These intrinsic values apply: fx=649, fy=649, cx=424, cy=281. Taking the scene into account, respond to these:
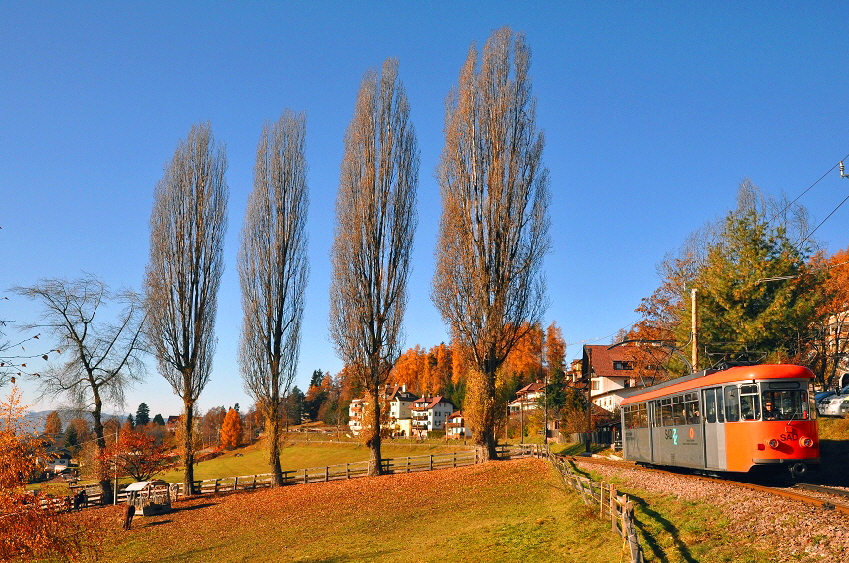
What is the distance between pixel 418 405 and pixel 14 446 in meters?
104

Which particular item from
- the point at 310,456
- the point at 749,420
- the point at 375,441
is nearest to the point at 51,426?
the point at 749,420

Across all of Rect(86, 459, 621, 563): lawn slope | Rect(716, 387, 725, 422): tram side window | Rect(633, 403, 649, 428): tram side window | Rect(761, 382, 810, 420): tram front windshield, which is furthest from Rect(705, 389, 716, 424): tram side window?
Rect(633, 403, 649, 428): tram side window

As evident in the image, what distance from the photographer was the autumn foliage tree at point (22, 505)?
31.9 ft

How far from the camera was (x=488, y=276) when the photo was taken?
32.4 m

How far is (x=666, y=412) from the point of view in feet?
70.4

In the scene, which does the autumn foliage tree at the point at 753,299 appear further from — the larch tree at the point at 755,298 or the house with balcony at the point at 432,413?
the house with balcony at the point at 432,413

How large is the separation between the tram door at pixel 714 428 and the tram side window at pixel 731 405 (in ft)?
0.67

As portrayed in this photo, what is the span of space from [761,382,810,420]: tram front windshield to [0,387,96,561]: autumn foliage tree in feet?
50.9

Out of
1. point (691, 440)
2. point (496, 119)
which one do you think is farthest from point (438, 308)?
point (691, 440)

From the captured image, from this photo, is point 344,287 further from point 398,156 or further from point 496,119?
point 496,119

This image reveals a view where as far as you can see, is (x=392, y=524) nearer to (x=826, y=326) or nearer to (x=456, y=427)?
(x=826, y=326)

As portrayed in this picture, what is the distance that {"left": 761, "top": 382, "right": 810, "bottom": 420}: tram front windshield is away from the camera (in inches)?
643

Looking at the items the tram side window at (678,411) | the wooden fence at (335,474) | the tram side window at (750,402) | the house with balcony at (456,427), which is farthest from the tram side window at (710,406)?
the house with balcony at (456,427)

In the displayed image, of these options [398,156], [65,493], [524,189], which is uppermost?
[398,156]
